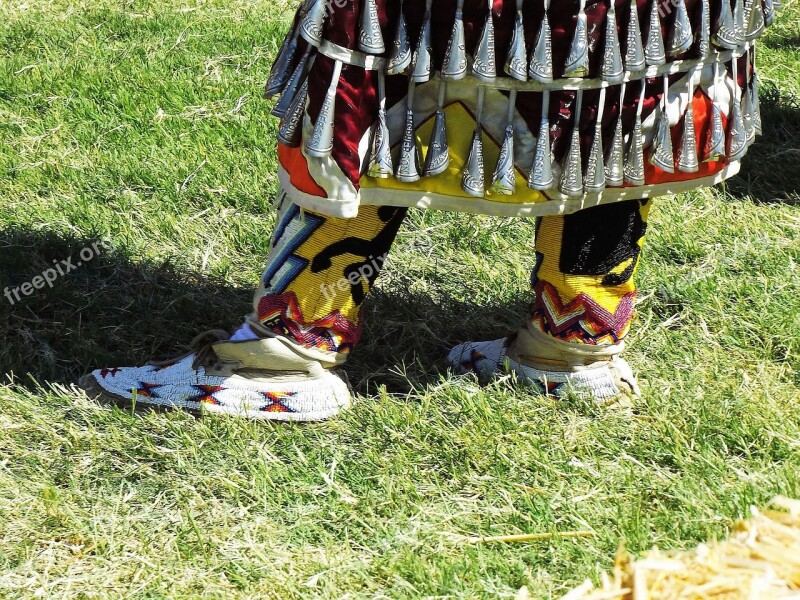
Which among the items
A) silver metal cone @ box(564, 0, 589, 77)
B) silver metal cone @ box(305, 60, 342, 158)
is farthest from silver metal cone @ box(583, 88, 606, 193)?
silver metal cone @ box(305, 60, 342, 158)

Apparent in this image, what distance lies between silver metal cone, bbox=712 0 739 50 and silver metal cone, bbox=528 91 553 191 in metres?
0.31

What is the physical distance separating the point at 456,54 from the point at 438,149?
0.57 feet

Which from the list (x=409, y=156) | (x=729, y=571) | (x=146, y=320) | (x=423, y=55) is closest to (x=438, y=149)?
(x=409, y=156)

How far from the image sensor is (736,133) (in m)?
1.79

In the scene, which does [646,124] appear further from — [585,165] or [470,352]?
[470,352]

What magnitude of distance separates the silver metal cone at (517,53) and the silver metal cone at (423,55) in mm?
129

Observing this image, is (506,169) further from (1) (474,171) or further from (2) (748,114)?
(2) (748,114)

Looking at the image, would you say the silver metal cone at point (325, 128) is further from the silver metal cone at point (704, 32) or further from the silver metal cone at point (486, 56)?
the silver metal cone at point (704, 32)

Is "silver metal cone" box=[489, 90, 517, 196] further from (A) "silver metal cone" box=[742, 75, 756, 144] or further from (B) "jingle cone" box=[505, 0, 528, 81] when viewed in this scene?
(A) "silver metal cone" box=[742, 75, 756, 144]

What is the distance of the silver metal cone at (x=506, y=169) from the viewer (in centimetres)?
167

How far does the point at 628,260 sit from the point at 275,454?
0.82m

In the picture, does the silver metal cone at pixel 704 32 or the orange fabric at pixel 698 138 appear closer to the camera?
the silver metal cone at pixel 704 32

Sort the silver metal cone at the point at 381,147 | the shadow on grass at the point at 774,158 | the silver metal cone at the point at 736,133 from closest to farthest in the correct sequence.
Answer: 1. the silver metal cone at the point at 381,147
2. the silver metal cone at the point at 736,133
3. the shadow on grass at the point at 774,158

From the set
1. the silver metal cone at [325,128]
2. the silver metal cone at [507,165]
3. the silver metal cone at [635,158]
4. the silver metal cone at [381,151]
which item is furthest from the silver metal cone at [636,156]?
the silver metal cone at [325,128]
